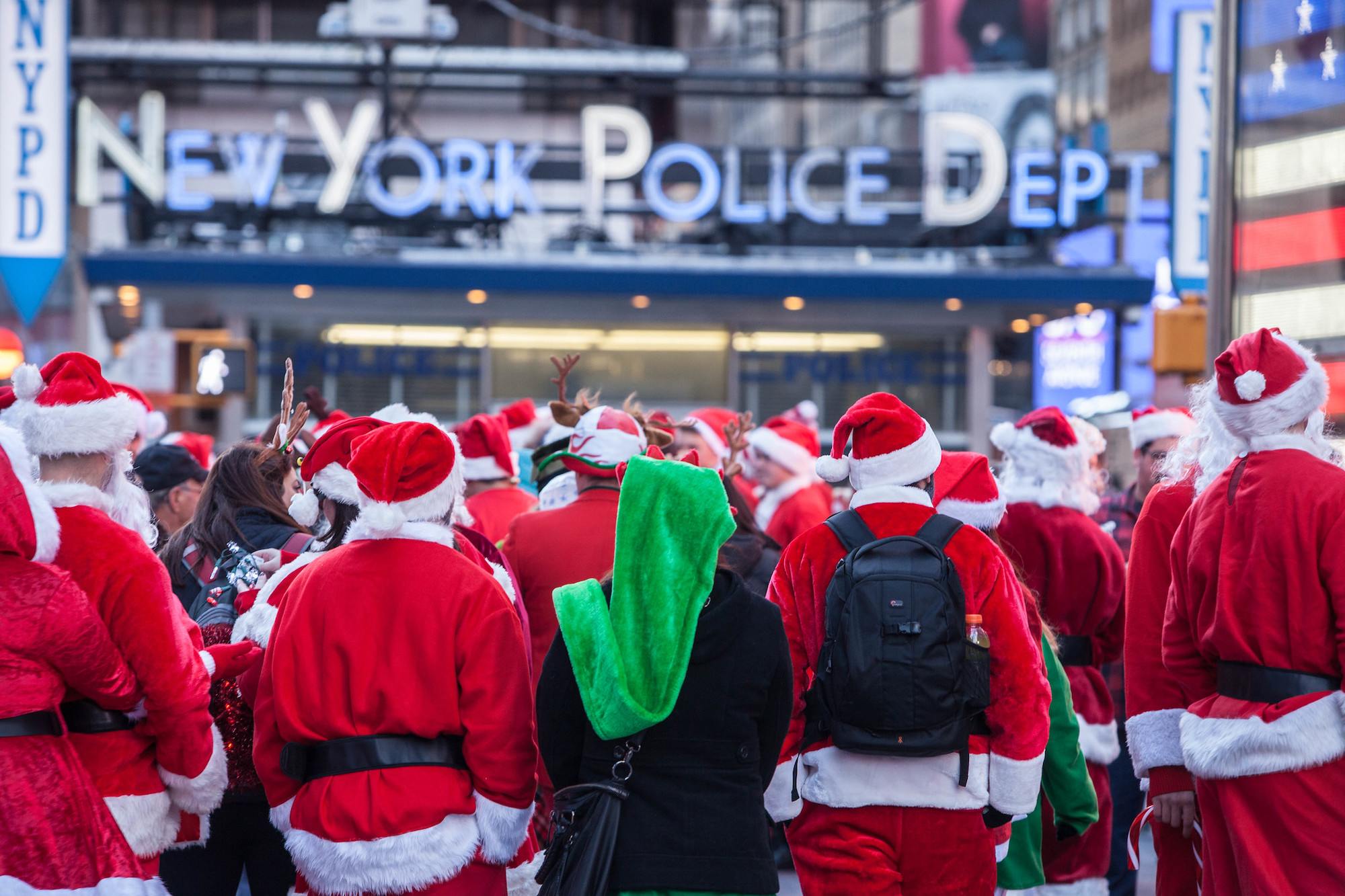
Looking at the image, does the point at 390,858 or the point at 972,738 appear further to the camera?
the point at 972,738

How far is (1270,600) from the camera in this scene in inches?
156

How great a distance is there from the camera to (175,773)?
384 cm

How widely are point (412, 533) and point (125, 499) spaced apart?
0.86m

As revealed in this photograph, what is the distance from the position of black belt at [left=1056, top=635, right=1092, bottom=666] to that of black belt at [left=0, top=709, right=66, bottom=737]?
4105mm

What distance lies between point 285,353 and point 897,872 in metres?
14.2

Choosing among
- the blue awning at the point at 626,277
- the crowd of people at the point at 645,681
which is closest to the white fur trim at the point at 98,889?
the crowd of people at the point at 645,681

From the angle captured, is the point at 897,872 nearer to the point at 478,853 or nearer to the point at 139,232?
the point at 478,853

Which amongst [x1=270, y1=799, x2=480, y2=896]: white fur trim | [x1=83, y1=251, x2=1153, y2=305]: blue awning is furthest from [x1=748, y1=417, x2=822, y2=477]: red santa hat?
[x1=83, y1=251, x2=1153, y2=305]: blue awning

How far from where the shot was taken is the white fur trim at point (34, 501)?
11.4ft

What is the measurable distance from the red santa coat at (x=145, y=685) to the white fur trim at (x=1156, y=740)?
9.55 feet

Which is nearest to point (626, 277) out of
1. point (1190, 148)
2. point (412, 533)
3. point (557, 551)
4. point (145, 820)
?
point (1190, 148)

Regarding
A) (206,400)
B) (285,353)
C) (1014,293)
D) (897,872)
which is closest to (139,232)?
(285,353)

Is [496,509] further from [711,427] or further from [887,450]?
[887,450]

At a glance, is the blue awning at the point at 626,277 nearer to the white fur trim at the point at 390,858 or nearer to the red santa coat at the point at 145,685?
the red santa coat at the point at 145,685
